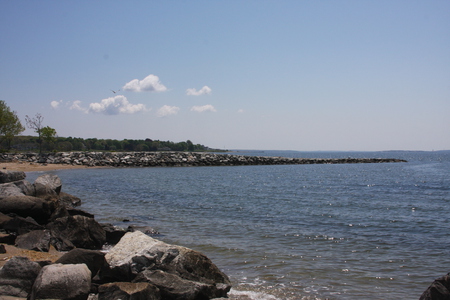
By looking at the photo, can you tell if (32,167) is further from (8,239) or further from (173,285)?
(173,285)

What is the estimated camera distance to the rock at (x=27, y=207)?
12.2 meters

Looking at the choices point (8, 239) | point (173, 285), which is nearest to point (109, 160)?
point (8, 239)

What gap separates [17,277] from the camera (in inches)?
250

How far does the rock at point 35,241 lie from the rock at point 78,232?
0.69m

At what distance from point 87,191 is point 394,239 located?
820 inches

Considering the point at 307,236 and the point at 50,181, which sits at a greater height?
the point at 50,181

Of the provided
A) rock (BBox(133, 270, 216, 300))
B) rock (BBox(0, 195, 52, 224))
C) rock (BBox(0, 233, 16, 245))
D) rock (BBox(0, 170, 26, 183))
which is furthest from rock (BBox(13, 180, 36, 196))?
rock (BBox(133, 270, 216, 300))

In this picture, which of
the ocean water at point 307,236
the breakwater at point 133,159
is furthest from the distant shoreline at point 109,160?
the ocean water at point 307,236

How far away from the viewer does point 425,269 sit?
925 cm

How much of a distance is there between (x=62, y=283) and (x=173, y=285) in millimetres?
1922

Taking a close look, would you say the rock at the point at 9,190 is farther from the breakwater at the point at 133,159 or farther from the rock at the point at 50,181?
the breakwater at the point at 133,159

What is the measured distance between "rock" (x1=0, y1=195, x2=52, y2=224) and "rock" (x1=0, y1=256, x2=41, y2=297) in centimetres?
668

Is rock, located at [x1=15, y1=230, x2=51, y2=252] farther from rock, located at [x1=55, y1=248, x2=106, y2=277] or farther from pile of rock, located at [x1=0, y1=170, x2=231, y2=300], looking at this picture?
rock, located at [x1=55, y1=248, x2=106, y2=277]

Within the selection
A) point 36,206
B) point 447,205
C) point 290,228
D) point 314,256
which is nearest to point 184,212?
point 290,228
